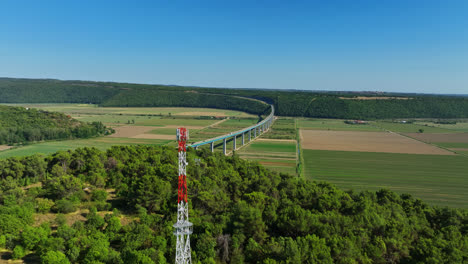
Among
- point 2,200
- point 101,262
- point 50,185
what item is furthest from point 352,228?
point 2,200

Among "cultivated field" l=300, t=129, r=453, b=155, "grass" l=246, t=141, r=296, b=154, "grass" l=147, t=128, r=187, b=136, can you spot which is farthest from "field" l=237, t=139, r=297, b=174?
"grass" l=147, t=128, r=187, b=136

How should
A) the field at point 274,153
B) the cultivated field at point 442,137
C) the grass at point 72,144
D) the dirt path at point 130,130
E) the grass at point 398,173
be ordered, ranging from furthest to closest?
the dirt path at point 130,130, the cultivated field at point 442,137, the grass at point 72,144, the field at point 274,153, the grass at point 398,173

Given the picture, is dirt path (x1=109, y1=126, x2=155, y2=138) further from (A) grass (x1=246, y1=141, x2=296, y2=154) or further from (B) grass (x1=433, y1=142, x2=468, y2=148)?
(B) grass (x1=433, y1=142, x2=468, y2=148)

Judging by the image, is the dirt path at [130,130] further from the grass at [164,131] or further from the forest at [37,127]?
the forest at [37,127]

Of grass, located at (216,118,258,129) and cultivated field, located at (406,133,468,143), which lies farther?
grass, located at (216,118,258,129)

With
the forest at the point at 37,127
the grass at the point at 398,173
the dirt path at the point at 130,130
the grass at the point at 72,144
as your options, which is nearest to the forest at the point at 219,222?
the grass at the point at 398,173

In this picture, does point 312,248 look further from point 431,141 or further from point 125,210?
point 431,141
